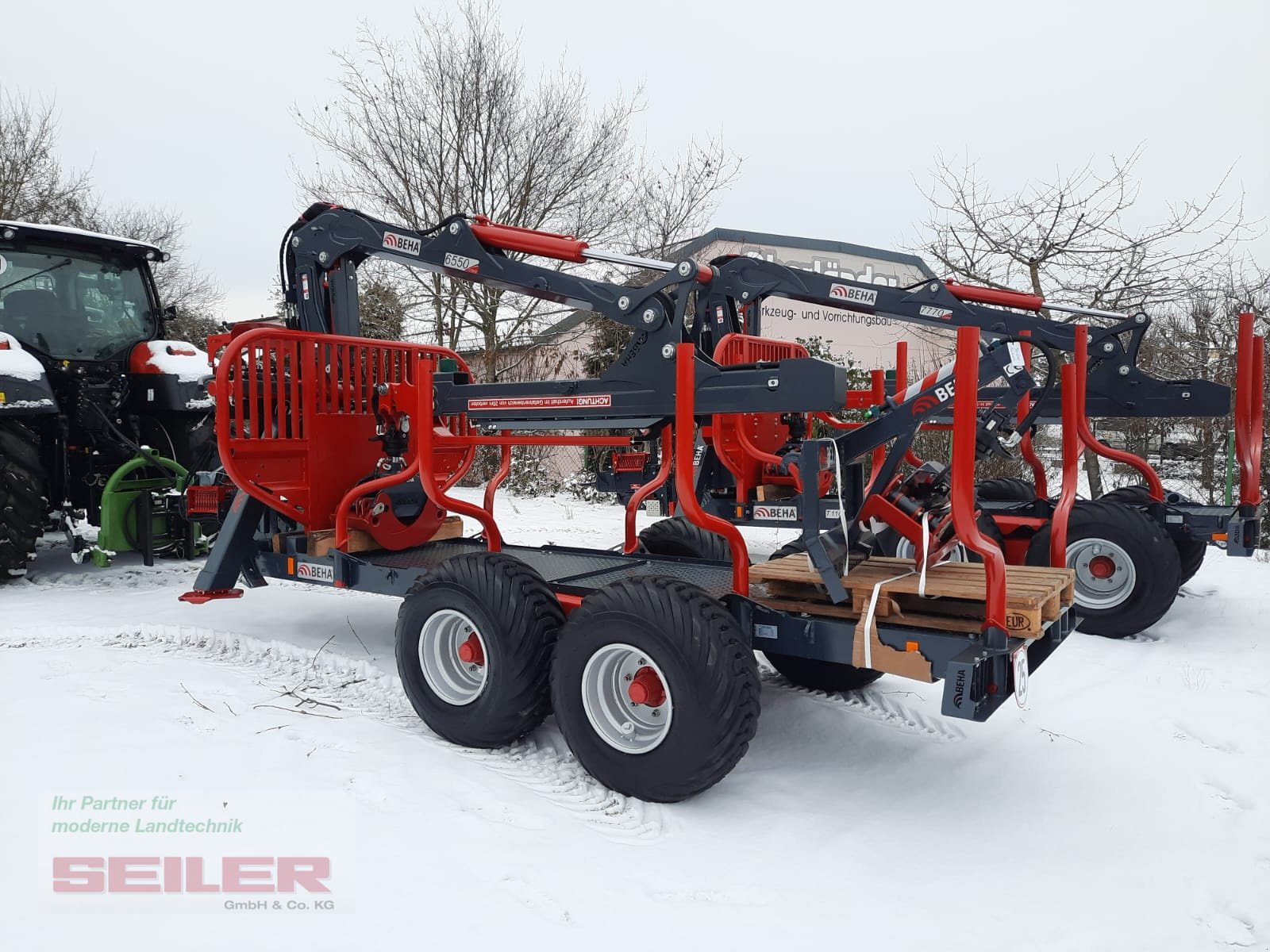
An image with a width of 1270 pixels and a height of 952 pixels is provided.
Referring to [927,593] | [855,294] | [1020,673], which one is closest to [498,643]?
[927,593]

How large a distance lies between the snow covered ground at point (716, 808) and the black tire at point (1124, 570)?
0.60m

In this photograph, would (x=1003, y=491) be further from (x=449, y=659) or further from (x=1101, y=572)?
(x=449, y=659)

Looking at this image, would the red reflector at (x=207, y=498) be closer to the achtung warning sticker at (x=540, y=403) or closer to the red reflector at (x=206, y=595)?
the red reflector at (x=206, y=595)

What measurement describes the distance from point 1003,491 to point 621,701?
225 inches

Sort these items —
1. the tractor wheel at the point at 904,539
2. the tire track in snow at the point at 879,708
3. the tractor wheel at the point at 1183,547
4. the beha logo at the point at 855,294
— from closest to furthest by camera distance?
the tire track in snow at the point at 879,708, the tractor wheel at the point at 904,539, the beha logo at the point at 855,294, the tractor wheel at the point at 1183,547

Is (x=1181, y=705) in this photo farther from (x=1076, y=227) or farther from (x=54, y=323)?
(x=54, y=323)

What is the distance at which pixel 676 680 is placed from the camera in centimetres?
303

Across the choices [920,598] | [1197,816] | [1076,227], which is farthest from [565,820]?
[1076,227]

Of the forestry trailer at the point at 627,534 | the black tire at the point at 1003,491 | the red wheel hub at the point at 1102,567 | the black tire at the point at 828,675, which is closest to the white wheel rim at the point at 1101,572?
the red wheel hub at the point at 1102,567

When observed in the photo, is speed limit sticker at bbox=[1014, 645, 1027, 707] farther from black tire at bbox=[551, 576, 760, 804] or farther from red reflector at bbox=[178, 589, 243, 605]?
red reflector at bbox=[178, 589, 243, 605]

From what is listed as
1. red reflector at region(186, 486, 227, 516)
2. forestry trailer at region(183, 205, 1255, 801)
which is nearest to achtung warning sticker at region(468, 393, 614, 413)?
forestry trailer at region(183, 205, 1255, 801)

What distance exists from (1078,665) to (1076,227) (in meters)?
6.68

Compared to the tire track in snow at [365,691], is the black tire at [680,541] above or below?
above

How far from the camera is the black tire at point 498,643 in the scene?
3.50m
